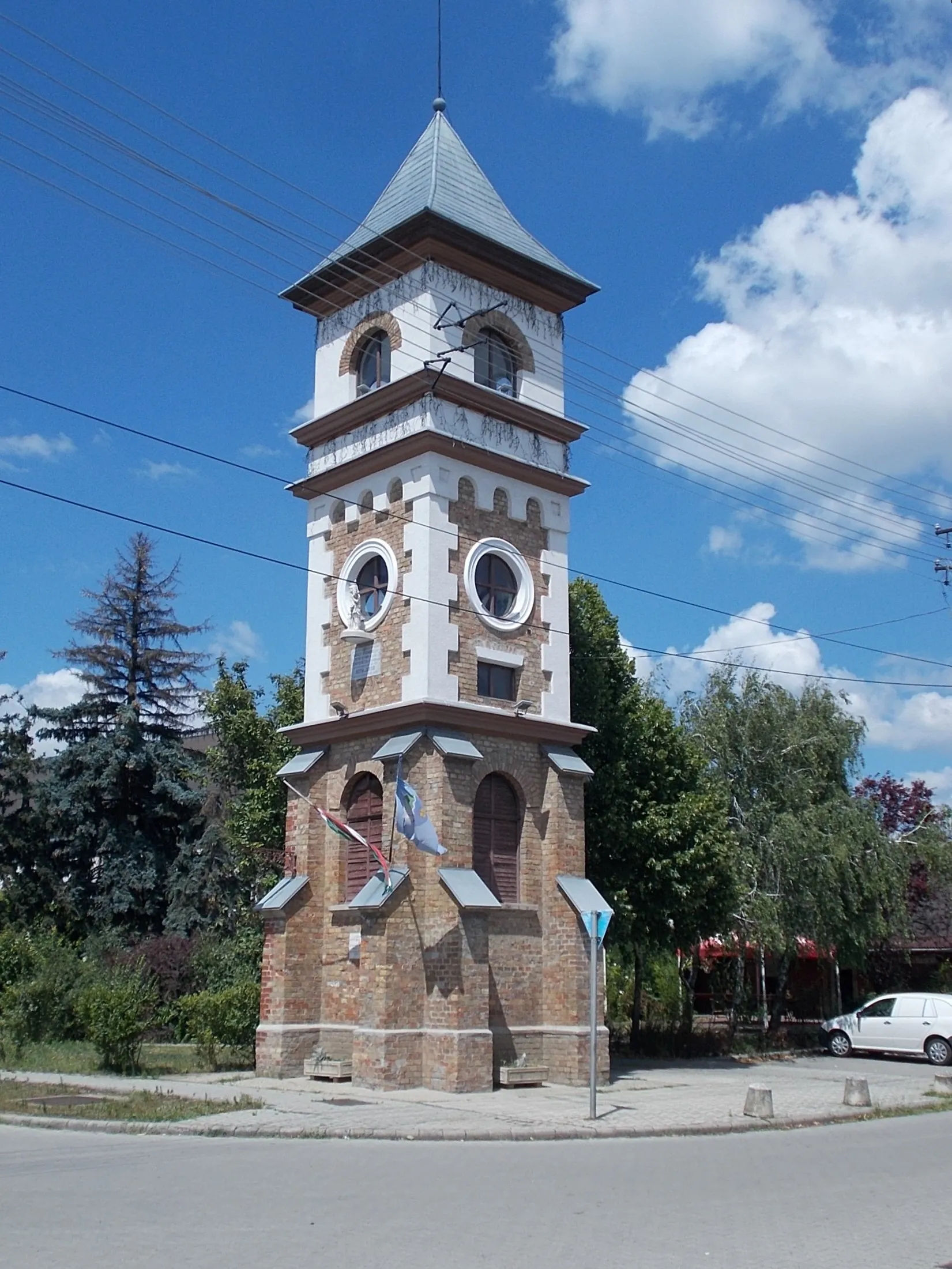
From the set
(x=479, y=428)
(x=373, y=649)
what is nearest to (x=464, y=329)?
(x=479, y=428)

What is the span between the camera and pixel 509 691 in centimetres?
2236

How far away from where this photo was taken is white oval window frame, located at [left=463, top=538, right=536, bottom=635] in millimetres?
22000

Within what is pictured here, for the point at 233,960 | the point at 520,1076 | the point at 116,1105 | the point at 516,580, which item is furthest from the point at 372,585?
the point at 233,960

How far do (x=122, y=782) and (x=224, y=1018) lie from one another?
14.5m

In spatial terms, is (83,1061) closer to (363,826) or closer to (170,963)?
(363,826)

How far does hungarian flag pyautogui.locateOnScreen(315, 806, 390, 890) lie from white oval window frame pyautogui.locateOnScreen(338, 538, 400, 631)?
335 centimetres

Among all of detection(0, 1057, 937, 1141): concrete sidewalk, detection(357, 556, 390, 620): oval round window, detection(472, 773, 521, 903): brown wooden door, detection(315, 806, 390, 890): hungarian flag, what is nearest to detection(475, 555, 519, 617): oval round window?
detection(357, 556, 390, 620): oval round window

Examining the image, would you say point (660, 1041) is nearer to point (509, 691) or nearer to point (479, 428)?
point (509, 691)

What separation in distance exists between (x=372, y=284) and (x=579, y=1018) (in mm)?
13704

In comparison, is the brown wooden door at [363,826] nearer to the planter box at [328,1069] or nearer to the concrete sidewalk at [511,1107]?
the planter box at [328,1069]

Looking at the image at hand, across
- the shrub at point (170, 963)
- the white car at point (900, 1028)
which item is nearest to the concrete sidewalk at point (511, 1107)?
the white car at point (900, 1028)

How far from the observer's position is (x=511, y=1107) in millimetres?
17359

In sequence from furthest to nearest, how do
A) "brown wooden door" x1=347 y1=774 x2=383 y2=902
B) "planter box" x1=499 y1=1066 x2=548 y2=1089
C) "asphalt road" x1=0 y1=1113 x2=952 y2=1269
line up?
"brown wooden door" x1=347 y1=774 x2=383 y2=902, "planter box" x1=499 y1=1066 x2=548 y2=1089, "asphalt road" x1=0 y1=1113 x2=952 y2=1269

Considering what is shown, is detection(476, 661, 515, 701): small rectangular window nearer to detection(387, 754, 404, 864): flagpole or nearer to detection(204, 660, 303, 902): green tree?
detection(387, 754, 404, 864): flagpole
